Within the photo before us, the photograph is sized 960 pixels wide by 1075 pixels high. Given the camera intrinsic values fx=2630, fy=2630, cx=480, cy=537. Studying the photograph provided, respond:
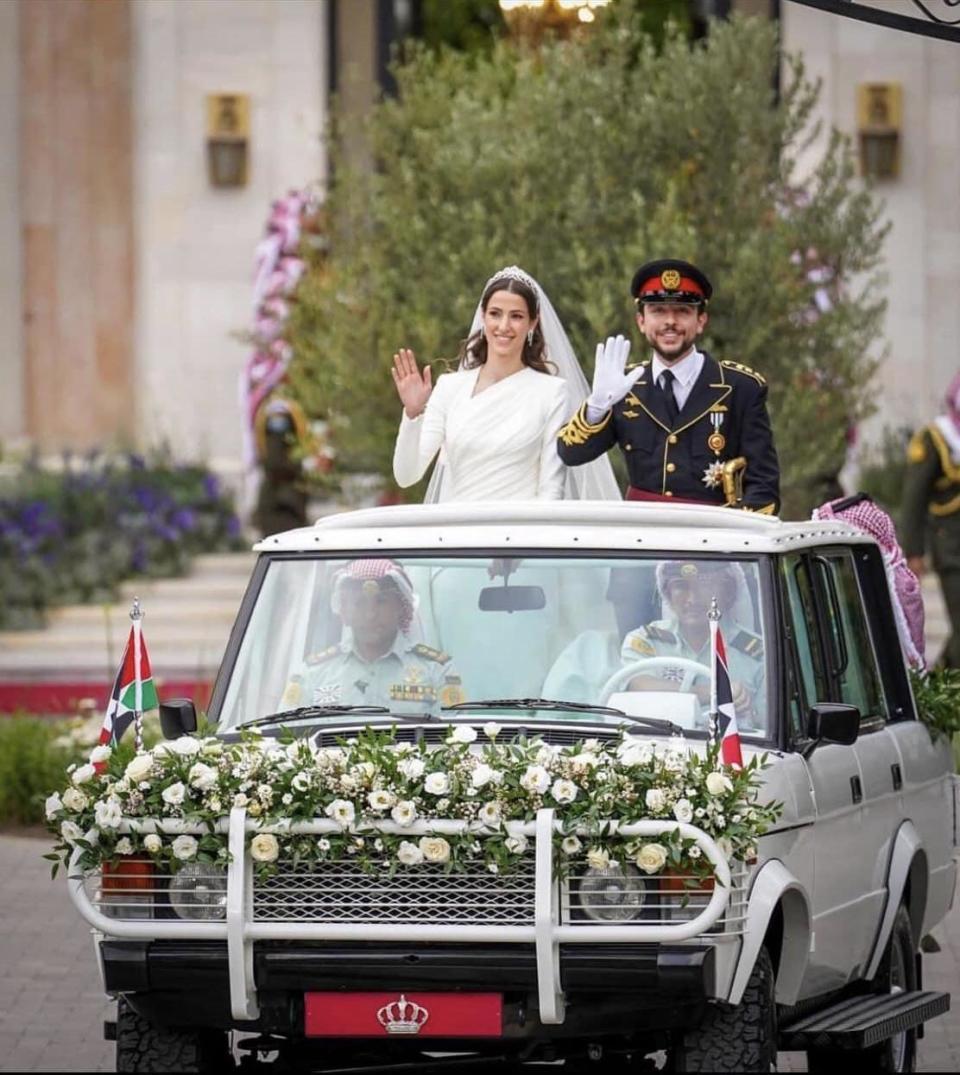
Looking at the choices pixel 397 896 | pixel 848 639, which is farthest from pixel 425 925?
pixel 848 639

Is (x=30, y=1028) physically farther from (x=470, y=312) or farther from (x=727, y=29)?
(x=727, y=29)

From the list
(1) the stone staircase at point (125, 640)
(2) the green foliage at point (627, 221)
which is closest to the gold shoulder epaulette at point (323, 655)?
(2) the green foliage at point (627, 221)

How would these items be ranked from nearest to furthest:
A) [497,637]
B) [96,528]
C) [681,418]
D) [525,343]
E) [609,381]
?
[497,637] < [609,381] < [681,418] < [525,343] < [96,528]

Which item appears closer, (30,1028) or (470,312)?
(30,1028)

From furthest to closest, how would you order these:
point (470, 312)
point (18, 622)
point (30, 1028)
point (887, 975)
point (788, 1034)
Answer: point (18, 622)
point (470, 312)
point (30, 1028)
point (887, 975)
point (788, 1034)

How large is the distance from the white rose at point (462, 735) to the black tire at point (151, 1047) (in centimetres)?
102

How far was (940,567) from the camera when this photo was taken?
17297 millimetres

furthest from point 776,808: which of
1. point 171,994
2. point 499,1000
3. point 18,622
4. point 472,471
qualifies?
point 18,622

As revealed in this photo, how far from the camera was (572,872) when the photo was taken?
6188 millimetres

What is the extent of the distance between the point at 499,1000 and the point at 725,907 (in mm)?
577

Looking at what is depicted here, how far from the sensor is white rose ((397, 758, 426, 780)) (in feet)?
20.6

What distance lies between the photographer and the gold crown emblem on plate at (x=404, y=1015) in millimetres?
6227

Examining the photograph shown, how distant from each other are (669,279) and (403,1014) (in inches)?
136

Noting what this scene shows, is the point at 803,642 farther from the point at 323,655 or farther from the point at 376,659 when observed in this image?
the point at 323,655
